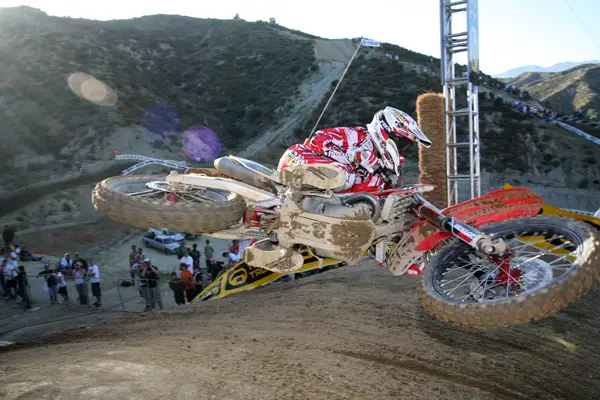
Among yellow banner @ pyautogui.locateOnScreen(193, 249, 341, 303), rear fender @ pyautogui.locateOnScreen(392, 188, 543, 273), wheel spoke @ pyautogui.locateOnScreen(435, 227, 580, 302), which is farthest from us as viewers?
yellow banner @ pyautogui.locateOnScreen(193, 249, 341, 303)

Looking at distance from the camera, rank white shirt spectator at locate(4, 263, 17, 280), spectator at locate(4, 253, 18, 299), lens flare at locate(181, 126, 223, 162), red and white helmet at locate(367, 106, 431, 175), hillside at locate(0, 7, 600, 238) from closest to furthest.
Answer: red and white helmet at locate(367, 106, 431, 175), spectator at locate(4, 253, 18, 299), white shirt spectator at locate(4, 263, 17, 280), hillside at locate(0, 7, 600, 238), lens flare at locate(181, 126, 223, 162)

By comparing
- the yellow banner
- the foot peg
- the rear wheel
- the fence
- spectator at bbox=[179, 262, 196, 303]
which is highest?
the rear wheel

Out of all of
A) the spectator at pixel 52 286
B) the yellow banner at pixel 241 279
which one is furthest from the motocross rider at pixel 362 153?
the spectator at pixel 52 286

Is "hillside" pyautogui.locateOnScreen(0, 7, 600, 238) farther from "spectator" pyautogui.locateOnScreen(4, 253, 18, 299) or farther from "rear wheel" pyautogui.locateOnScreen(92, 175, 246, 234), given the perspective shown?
"rear wheel" pyautogui.locateOnScreen(92, 175, 246, 234)

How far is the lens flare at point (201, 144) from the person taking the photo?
3791 centimetres

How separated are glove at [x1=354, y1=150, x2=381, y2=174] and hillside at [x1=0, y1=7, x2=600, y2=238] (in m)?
20.0

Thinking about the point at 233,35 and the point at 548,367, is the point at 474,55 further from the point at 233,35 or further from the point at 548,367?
the point at 233,35

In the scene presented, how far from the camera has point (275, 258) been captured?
15.4ft

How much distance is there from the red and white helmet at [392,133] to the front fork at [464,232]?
59cm

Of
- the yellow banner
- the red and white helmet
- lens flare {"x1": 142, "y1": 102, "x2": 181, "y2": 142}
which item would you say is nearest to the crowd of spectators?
the yellow banner

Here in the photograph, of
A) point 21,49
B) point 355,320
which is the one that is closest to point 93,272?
point 355,320

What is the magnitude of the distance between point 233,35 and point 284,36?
783 centimetres

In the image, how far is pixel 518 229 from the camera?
3.91m

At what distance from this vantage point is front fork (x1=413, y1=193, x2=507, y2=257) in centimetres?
375
